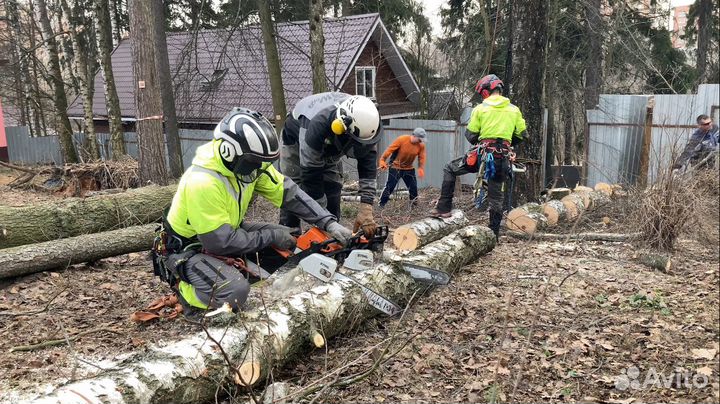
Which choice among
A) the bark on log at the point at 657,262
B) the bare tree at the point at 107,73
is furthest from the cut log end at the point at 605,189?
the bare tree at the point at 107,73

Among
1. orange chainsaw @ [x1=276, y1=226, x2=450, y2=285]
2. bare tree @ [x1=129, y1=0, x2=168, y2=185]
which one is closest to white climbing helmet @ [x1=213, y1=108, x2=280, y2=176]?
orange chainsaw @ [x1=276, y1=226, x2=450, y2=285]

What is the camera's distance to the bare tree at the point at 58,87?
15.0 m

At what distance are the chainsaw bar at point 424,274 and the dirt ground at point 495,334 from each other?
0.73 feet

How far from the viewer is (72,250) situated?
5.59 metres

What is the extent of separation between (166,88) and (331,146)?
10.1 m

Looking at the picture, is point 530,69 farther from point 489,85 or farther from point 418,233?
point 418,233

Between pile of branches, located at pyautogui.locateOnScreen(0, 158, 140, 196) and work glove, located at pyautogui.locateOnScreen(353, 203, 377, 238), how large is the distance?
6.64 m

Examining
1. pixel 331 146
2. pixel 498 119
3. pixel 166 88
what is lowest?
pixel 331 146

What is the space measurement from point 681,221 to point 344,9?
52.9 feet

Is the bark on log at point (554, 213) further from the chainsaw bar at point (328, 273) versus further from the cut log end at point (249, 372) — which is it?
the cut log end at point (249, 372)

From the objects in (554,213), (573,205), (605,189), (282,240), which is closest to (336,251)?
(282,240)

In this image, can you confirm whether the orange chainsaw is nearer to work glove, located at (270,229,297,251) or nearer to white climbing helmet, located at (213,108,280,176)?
work glove, located at (270,229,297,251)

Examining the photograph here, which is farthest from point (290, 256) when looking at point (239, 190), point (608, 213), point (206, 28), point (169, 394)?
point (206, 28)

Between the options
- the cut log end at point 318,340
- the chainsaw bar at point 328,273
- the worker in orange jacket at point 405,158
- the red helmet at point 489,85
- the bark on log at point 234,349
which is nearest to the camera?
the bark on log at point 234,349
